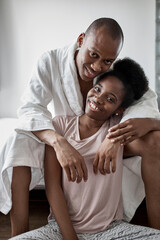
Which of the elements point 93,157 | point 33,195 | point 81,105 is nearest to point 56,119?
point 81,105

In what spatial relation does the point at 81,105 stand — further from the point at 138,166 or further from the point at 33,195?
the point at 33,195

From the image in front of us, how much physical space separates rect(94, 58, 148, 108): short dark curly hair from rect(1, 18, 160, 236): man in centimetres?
4

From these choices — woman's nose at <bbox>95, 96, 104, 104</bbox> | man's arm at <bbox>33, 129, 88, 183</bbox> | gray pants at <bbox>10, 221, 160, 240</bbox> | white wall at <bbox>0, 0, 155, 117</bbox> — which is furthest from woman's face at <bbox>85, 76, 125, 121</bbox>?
white wall at <bbox>0, 0, 155, 117</bbox>

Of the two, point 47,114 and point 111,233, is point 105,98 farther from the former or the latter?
point 111,233

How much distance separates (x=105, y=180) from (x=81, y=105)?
379mm

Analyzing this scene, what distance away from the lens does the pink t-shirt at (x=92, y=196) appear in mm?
1326

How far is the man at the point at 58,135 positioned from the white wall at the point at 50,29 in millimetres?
1304

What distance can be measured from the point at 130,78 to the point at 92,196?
0.54 metres

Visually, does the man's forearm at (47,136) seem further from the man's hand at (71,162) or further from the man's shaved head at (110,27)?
the man's shaved head at (110,27)

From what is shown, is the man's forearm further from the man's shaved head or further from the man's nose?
the man's shaved head

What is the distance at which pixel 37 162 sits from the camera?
4.24 feet

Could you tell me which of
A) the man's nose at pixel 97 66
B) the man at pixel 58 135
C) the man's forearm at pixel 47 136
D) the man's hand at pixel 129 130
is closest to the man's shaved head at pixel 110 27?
the man at pixel 58 135

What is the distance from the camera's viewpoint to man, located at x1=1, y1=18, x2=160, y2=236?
1235 mm

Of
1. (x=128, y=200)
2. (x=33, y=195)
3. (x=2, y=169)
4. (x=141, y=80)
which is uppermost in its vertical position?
(x=141, y=80)
